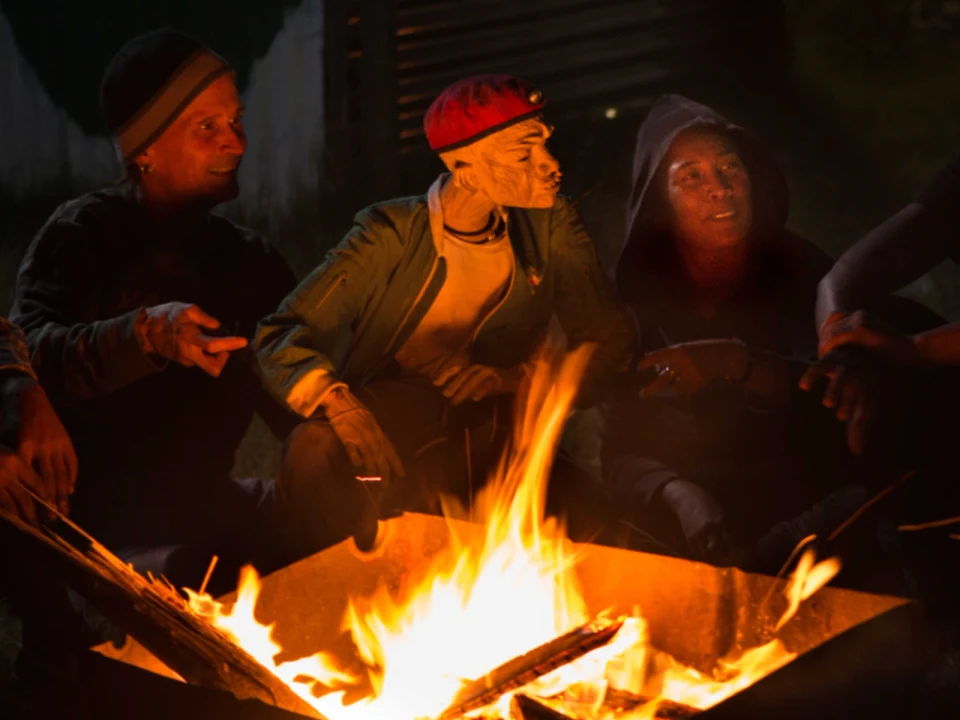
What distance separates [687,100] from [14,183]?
7.97 ft

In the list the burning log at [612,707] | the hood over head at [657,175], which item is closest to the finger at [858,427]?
the hood over head at [657,175]

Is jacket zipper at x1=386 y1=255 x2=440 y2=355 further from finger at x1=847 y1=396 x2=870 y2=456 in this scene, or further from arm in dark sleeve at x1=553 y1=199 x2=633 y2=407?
finger at x1=847 y1=396 x2=870 y2=456

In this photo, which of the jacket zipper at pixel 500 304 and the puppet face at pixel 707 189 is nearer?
the puppet face at pixel 707 189

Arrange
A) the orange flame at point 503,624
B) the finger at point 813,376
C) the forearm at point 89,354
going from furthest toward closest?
1. the forearm at point 89,354
2. the finger at point 813,376
3. the orange flame at point 503,624

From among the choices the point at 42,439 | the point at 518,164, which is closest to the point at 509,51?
the point at 518,164

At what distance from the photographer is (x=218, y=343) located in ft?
12.8

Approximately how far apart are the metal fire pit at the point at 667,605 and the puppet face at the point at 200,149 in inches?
50.6

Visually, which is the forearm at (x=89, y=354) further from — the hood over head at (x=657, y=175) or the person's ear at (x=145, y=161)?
the hood over head at (x=657, y=175)

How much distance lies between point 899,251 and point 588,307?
96 cm

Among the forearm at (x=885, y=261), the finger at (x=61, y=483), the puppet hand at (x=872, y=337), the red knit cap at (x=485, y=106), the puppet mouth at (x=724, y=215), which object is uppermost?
the red knit cap at (x=485, y=106)

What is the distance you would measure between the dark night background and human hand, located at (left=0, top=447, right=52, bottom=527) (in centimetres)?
73

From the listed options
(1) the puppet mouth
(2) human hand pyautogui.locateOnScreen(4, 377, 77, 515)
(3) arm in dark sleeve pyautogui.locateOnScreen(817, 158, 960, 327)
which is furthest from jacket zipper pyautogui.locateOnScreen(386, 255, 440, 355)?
(3) arm in dark sleeve pyautogui.locateOnScreen(817, 158, 960, 327)

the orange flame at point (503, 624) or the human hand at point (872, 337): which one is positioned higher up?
the human hand at point (872, 337)

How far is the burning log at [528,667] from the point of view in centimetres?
309
